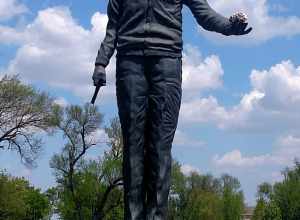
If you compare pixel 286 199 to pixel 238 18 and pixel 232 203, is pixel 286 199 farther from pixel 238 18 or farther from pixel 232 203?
pixel 238 18

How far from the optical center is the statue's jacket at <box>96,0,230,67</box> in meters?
7.24

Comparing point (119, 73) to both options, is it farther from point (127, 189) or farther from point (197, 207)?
point (197, 207)

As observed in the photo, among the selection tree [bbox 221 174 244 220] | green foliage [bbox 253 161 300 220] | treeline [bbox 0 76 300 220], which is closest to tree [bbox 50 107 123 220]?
treeline [bbox 0 76 300 220]

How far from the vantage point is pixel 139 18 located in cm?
732

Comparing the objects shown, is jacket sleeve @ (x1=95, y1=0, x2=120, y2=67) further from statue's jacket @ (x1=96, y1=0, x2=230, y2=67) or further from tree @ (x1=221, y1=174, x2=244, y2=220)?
tree @ (x1=221, y1=174, x2=244, y2=220)

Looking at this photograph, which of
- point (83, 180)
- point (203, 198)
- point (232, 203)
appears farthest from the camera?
point (232, 203)

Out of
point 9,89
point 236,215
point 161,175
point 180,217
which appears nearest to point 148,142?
point 161,175

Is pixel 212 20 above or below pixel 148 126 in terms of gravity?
above

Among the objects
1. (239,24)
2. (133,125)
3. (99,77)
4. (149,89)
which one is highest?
(239,24)

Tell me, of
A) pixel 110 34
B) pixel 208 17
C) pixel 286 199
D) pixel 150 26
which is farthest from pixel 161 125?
pixel 286 199

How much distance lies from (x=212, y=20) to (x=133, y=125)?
1.47 metres

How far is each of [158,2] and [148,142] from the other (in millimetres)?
1544

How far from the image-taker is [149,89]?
7.29m

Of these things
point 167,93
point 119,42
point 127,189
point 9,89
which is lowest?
point 127,189
